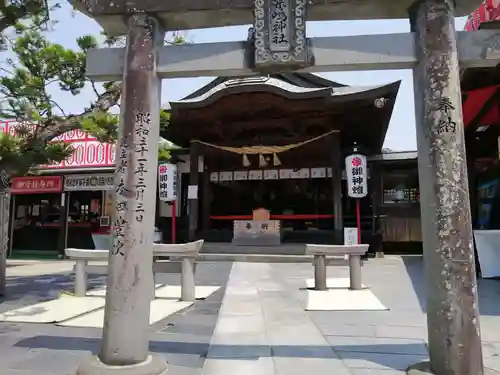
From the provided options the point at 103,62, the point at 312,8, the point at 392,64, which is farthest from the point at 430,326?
the point at 103,62

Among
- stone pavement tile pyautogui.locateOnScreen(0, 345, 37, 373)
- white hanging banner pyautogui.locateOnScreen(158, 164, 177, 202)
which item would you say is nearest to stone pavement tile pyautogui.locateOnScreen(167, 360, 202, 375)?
→ stone pavement tile pyautogui.locateOnScreen(0, 345, 37, 373)

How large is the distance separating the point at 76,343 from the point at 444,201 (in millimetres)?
3976

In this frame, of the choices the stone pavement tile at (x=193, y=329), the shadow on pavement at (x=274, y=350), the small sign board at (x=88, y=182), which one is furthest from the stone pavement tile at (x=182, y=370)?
the small sign board at (x=88, y=182)

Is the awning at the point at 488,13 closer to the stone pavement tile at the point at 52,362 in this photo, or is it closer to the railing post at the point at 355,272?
the railing post at the point at 355,272

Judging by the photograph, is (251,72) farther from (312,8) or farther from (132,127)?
(132,127)

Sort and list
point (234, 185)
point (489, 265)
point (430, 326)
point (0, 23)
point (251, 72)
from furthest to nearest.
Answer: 1. point (234, 185)
2. point (489, 265)
3. point (0, 23)
4. point (251, 72)
5. point (430, 326)

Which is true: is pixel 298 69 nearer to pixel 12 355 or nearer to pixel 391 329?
pixel 391 329

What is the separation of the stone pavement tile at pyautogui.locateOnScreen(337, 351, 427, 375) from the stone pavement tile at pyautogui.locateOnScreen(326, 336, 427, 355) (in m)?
0.13

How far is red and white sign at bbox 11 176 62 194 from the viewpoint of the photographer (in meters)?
17.3

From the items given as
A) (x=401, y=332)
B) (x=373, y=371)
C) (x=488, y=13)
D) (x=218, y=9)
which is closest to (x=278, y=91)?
(x=488, y=13)

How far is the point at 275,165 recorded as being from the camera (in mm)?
16172

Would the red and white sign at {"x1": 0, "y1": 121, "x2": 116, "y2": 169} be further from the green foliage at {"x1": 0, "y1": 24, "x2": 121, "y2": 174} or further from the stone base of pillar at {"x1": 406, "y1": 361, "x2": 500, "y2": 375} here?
the stone base of pillar at {"x1": 406, "y1": 361, "x2": 500, "y2": 375}

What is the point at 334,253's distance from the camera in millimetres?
7473

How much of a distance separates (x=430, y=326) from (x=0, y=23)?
7.65 meters
